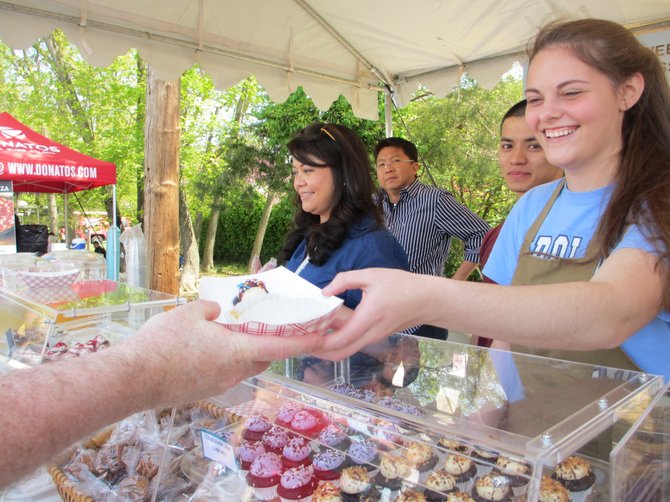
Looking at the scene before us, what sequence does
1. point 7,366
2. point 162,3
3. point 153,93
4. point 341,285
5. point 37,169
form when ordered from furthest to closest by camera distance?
point 37,169 → point 153,93 → point 162,3 → point 7,366 → point 341,285

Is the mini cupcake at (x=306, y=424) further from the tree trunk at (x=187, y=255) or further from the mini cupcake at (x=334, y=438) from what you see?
the tree trunk at (x=187, y=255)

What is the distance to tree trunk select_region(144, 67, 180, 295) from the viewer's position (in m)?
4.72

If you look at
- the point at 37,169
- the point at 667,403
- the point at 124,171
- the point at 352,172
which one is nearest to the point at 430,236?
the point at 352,172

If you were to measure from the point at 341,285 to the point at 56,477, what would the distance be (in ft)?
4.12

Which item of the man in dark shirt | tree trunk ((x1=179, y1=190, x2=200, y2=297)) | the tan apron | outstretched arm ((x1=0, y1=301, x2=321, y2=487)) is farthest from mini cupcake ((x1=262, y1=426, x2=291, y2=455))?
tree trunk ((x1=179, y1=190, x2=200, y2=297))

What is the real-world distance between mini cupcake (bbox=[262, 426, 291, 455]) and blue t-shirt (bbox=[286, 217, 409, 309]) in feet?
2.88

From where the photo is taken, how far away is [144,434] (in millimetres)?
1849

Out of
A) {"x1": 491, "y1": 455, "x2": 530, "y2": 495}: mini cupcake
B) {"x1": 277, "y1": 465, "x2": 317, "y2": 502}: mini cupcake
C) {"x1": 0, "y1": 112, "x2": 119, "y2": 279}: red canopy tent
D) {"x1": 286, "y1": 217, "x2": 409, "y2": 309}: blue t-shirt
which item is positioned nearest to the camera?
{"x1": 491, "y1": 455, "x2": 530, "y2": 495}: mini cupcake

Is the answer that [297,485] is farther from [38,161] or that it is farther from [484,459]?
[38,161]

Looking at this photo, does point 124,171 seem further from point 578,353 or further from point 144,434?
point 578,353

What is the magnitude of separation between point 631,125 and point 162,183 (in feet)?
13.8

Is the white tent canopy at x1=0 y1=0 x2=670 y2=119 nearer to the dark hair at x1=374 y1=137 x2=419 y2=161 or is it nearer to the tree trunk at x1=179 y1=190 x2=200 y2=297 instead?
the dark hair at x1=374 y1=137 x2=419 y2=161

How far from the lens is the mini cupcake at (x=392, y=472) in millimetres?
1294

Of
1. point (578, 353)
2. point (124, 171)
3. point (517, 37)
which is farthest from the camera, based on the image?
point (124, 171)
